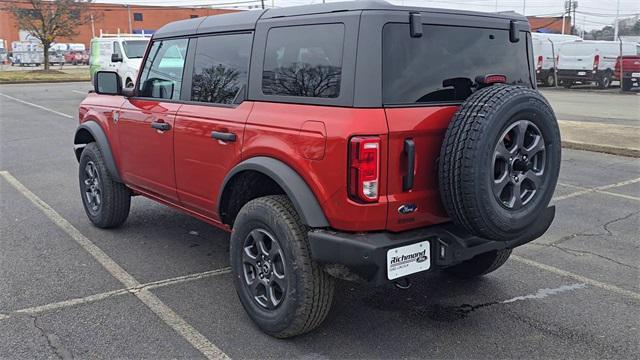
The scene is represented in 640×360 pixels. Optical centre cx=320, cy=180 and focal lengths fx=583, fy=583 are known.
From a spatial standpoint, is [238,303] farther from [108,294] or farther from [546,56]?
[546,56]

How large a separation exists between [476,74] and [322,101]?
3.23 ft

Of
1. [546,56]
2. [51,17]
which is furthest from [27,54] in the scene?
[546,56]

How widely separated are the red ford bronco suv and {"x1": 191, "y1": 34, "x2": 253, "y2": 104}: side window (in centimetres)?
2

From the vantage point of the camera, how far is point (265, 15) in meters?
3.71

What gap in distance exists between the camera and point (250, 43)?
12.3 ft

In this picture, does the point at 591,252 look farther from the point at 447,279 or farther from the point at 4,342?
the point at 4,342

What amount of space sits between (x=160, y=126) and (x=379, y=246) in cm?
223

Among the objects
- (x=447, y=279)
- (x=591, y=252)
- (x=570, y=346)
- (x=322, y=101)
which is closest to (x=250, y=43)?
(x=322, y=101)

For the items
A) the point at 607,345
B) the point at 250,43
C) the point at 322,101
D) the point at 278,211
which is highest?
the point at 250,43

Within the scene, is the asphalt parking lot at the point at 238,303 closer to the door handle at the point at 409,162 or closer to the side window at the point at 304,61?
the door handle at the point at 409,162

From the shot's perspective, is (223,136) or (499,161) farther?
(223,136)

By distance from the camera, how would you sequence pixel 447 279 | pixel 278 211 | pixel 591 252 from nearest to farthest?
pixel 278 211 → pixel 447 279 → pixel 591 252

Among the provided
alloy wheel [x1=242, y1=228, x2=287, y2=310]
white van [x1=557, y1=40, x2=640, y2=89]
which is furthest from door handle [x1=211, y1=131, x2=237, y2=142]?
white van [x1=557, y1=40, x2=640, y2=89]

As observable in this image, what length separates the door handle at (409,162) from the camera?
300 cm
